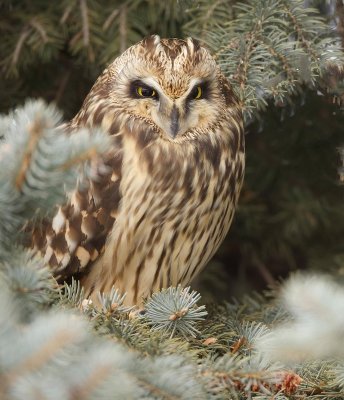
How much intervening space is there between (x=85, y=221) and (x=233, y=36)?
685 mm

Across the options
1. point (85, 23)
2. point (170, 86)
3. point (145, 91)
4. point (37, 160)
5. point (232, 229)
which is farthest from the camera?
point (232, 229)

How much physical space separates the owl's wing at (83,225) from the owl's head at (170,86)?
14 cm

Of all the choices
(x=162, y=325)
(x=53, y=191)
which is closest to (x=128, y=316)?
(x=162, y=325)

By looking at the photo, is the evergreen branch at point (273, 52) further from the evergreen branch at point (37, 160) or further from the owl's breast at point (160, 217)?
the evergreen branch at point (37, 160)

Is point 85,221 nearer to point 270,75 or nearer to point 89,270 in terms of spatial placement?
point 89,270

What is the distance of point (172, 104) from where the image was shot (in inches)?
93.6

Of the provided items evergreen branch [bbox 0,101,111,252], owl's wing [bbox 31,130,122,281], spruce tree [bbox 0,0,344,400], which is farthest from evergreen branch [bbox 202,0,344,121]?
evergreen branch [bbox 0,101,111,252]

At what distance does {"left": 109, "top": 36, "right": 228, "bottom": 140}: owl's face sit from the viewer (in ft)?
7.82

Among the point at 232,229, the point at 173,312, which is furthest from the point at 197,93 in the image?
the point at 232,229

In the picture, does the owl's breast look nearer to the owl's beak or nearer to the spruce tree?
the owl's beak

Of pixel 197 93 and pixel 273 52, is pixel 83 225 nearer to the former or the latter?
pixel 197 93

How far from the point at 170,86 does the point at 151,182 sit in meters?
0.27

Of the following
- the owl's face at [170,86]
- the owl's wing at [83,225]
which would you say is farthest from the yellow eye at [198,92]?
the owl's wing at [83,225]

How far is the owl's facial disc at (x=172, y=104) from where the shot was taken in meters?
2.39
